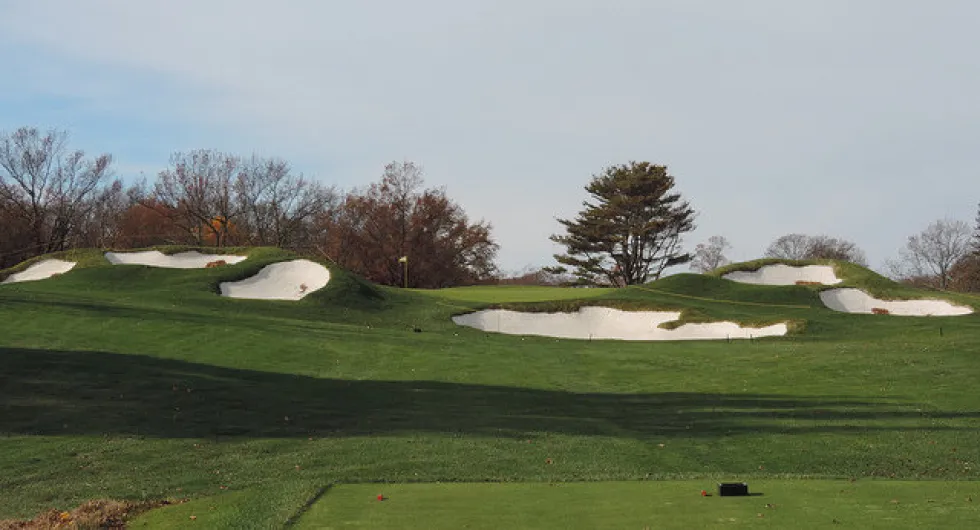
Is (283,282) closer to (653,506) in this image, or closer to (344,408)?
(344,408)

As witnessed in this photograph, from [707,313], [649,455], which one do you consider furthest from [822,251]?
[649,455]

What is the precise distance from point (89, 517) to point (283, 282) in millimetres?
27307

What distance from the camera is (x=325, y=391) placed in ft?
51.7

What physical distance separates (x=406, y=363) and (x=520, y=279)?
89068 millimetres

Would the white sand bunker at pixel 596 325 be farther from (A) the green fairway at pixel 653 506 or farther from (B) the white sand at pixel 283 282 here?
(A) the green fairway at pixel 653 506

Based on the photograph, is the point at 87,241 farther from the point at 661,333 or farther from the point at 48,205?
the point at 661,333

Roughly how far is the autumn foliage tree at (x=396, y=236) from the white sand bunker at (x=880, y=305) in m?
38.3

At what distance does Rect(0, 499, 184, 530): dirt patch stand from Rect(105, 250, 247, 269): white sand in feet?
96.8

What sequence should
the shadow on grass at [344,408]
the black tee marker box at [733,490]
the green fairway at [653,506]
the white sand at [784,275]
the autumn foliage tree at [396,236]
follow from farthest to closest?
the autumn foliage tree at [396,236] → the white sand at [784,275] → the shadow on grass at [344,408] → the black tee marker box at [733,490] → the green fairway at [653,506]

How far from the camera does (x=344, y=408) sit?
1435 cm

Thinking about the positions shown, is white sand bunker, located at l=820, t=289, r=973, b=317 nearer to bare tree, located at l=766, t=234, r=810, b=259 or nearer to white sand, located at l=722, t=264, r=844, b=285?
white sand, located at l=722, t=264, r=844, b=285

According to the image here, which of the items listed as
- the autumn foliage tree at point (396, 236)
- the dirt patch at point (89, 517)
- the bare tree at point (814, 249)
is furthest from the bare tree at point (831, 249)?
the dirt patch at point (89, 517)

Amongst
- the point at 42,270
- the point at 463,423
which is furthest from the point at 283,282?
the point at 463,423

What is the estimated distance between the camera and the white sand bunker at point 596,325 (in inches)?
1163
